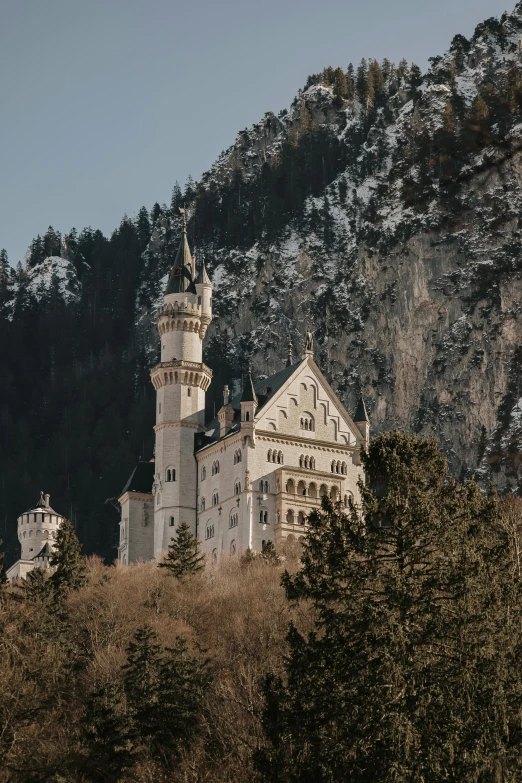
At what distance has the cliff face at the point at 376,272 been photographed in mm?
150250

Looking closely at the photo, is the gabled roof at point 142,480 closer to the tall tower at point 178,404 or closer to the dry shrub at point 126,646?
the tall tower at point 178,404

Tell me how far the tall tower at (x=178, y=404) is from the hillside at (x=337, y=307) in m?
32.9

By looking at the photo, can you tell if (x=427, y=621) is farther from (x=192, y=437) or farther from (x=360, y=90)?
(x=360, y=90)

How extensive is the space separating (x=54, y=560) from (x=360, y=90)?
129745 millimetres

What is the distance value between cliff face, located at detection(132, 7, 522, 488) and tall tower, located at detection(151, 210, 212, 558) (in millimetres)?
27000

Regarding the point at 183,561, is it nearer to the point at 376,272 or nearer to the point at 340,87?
the point at 376,272

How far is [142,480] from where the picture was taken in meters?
111

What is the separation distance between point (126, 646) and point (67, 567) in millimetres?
15388

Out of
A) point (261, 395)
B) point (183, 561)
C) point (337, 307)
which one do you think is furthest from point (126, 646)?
point (337, 307)

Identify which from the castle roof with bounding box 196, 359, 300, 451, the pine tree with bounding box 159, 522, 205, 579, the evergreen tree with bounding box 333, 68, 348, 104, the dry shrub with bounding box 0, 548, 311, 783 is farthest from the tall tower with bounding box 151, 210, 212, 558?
the evergreen tree with bounding box 333, 68, 348, 104

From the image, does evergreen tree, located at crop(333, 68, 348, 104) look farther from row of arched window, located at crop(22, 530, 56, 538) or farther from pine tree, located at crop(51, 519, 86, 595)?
pine tree, located at crop(51, 519, 86, 595)

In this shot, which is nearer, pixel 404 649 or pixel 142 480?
pixel 404 649

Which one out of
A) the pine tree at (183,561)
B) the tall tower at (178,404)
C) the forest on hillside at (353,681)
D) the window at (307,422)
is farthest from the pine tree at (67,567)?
the window at (307,422)

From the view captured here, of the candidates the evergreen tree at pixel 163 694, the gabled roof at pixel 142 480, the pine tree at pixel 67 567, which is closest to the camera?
the evergreen tree at pixel 163 694
